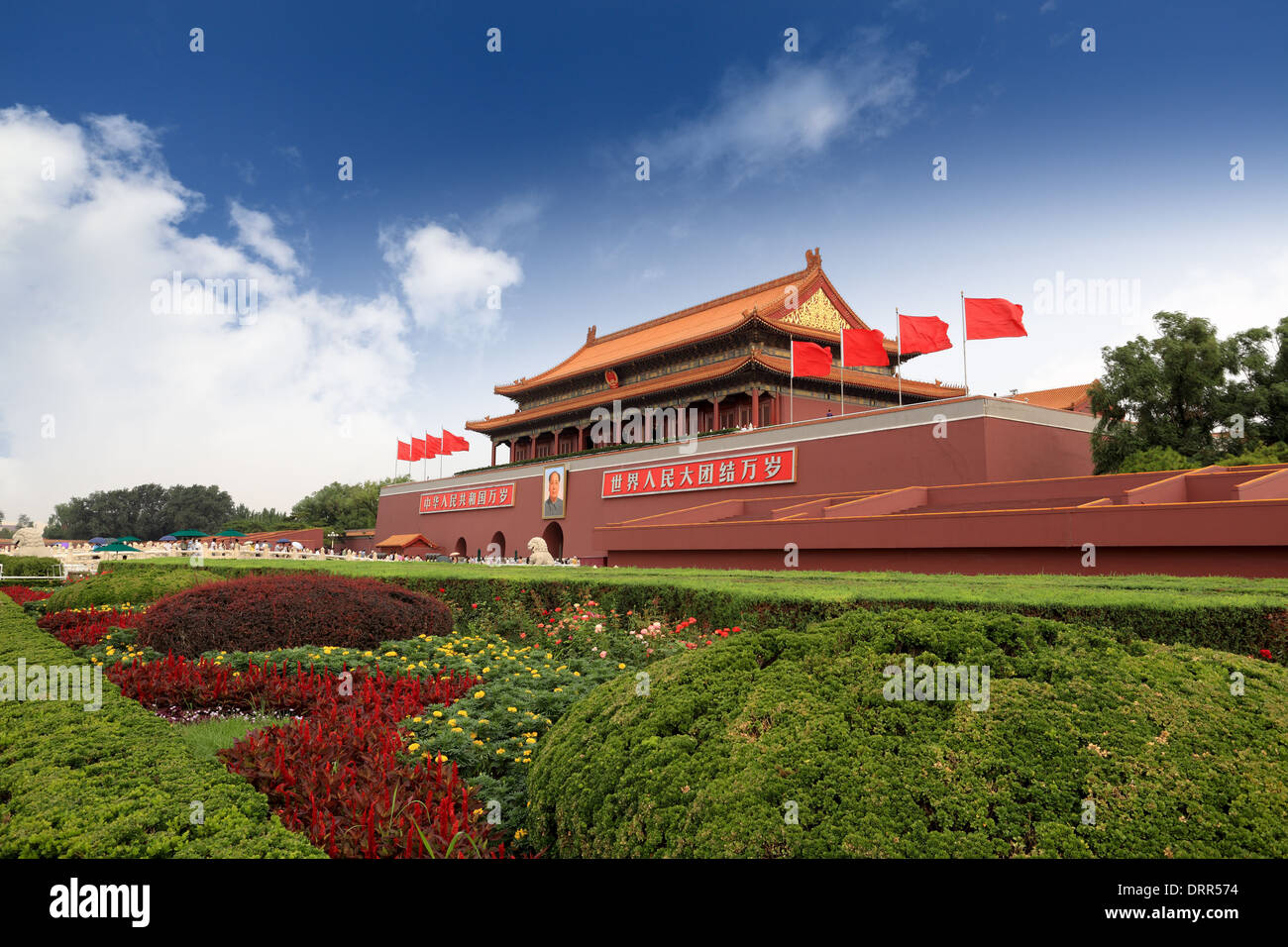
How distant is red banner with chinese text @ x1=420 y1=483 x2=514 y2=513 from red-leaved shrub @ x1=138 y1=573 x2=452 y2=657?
22.6 m

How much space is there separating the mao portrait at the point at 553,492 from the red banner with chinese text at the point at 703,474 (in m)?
2.33

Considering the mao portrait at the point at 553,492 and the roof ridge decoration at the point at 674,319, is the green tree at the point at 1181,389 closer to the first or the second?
the roof ridge decoration at the point at 674,319

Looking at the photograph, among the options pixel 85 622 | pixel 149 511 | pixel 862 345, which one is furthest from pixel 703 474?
pixel 149 511

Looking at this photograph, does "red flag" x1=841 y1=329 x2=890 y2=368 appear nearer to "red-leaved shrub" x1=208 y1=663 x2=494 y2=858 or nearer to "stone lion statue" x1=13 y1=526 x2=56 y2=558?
"red-leaved shrub" x1=208 y1=663 x2=494 y2=858

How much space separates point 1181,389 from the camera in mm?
15953

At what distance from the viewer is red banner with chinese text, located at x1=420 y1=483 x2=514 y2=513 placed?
30.1 m

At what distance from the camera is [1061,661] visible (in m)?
2.70

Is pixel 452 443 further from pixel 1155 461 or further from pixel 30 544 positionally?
pixel 1155 461

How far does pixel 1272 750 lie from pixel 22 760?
4798mm

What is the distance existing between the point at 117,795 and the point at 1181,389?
18.7m

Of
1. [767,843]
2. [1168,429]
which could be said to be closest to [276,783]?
[767,843]

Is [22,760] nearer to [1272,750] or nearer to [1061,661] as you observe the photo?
[1061,661]

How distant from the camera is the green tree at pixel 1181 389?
15719 millimetres

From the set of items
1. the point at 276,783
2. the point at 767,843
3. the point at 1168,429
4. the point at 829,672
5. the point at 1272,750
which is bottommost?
the point at 276,783
